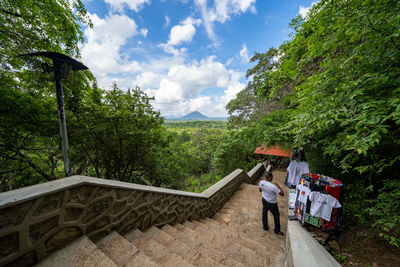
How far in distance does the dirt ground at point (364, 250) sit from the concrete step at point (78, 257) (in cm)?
362

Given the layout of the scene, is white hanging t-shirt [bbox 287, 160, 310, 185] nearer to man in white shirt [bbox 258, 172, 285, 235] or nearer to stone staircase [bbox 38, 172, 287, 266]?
stone staircase [bbox 38, 172, 287, 266]

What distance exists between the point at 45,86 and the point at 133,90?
8.76ft

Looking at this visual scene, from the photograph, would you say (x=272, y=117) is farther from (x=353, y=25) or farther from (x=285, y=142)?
(x=353, y=25)

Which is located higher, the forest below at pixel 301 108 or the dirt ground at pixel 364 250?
the forest below at pixel 301 108

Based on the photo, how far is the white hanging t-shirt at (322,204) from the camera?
2.37 meters

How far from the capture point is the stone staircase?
142 cm

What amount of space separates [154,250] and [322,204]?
287cm

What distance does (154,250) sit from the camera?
1881mm

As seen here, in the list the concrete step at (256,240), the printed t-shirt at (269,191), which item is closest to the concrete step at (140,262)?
the concrete step at (256,240)

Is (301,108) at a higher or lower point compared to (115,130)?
higher

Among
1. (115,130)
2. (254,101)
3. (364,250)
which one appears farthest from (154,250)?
(254,101)

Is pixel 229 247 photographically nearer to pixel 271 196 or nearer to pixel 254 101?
pixel 271 196

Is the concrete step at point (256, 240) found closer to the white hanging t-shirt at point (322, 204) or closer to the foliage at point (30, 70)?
the white hanging t-shirt at point (322, 204)

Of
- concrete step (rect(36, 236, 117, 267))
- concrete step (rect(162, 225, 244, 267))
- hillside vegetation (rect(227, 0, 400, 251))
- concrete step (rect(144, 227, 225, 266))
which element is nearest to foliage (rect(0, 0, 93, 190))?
concrete step (rect(36, 236, 117, 267))
